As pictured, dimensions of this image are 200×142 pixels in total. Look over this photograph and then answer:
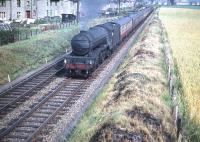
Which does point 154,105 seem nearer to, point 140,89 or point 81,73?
point 140,89

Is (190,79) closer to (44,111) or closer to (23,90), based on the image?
(44,111)

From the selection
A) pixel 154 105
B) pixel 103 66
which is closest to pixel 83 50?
pixel 103 66

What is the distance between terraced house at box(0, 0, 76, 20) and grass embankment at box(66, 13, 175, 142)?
42.9 metres

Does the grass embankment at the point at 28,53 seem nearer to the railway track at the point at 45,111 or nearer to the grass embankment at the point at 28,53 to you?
the grass embankment at the point at 28,53

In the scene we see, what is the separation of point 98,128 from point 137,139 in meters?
2.53

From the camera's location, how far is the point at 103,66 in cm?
2936

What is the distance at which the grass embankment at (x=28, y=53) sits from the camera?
26766 mm

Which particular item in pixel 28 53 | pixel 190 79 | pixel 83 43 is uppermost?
pixel 83 43

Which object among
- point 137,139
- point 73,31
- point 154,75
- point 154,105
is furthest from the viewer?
point 73,31

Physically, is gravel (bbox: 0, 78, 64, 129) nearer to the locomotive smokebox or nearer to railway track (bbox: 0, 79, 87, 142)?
railway track (bbox: 0, 79, 87, 142)

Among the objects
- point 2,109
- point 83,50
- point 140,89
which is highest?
point 83,50

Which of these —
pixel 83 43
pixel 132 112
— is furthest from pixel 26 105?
pixel 83 43

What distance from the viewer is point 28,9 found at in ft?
222

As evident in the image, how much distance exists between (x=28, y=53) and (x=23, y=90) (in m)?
9.48
